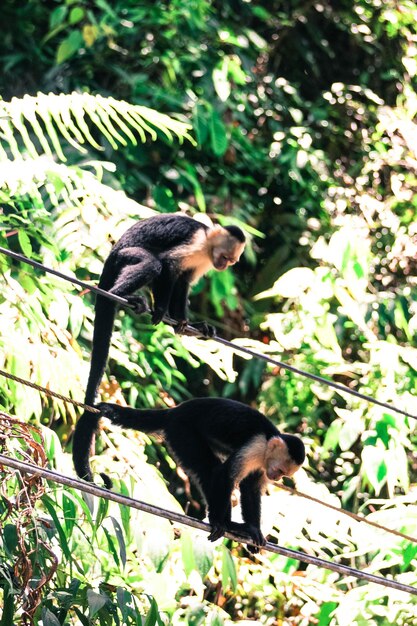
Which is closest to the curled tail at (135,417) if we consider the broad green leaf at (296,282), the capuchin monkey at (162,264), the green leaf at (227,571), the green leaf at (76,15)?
the capuchin monkey at (162,264)

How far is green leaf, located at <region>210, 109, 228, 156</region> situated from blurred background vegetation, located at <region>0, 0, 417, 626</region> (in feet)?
0.04

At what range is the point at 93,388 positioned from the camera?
4074 millimetres

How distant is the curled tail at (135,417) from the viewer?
3947mm

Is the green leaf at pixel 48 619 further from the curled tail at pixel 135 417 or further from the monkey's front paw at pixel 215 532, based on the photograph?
the curled tail at pixel 135 417

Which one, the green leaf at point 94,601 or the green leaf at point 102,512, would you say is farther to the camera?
the green leaf at point 102,512

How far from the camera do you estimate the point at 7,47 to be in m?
7.28

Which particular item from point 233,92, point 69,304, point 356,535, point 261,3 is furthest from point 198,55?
point 356,535

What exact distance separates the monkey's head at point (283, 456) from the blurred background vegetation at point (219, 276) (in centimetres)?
39

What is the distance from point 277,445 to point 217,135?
10.9ft

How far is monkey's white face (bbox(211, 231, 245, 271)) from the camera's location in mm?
4344

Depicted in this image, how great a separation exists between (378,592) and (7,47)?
4.35 m

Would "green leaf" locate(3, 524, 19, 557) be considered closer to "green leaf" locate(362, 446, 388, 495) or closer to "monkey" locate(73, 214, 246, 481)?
Answer: "monkey" locate(73, 214, 246, 481)

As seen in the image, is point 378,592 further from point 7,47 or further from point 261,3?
point 261,3

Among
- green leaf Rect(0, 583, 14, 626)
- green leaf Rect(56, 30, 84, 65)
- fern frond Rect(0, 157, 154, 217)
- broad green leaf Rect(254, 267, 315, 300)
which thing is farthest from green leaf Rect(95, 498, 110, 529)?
green leaf Rect(56, 30, 84, 65)
